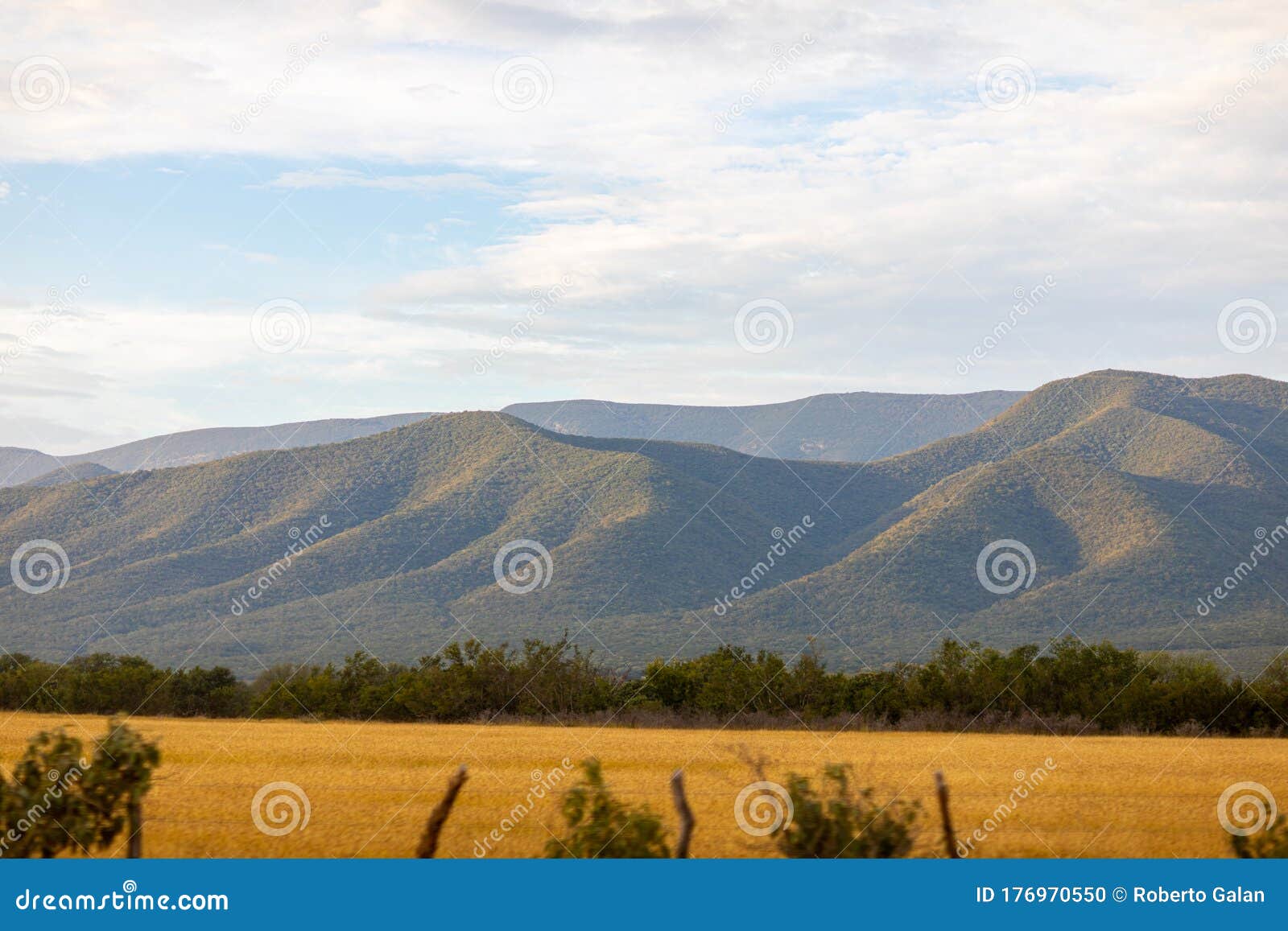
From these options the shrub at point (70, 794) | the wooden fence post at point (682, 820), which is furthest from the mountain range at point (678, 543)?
the wooden fence post at point (682, 820)

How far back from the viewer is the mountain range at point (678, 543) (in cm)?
7775

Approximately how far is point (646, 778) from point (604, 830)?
1226 cm

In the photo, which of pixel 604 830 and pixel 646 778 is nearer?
pixel 604 830

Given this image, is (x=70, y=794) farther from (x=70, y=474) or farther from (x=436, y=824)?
(x=70, y=474)

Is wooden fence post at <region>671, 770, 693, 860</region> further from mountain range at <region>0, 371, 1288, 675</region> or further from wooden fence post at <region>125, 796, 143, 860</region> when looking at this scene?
mountain range at <region>0, 371, 1288, 675</region>

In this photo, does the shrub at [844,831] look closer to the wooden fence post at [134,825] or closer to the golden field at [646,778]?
the golden field at [646,778]

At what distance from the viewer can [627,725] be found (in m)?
38.3

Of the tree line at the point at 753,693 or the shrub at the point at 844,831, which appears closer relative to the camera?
the shrub at the point at 844,831

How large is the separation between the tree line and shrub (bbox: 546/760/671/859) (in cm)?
2839

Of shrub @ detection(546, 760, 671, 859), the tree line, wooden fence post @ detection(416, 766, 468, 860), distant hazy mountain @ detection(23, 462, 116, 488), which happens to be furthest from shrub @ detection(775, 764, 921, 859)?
distant hazy mountain @ detection(23, 462, 116, 488)

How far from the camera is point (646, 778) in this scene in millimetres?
22109

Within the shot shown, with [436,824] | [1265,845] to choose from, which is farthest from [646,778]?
[1265,845]

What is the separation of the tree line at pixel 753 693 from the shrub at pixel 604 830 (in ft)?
93.1

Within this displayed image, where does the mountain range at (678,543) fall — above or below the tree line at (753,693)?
above
